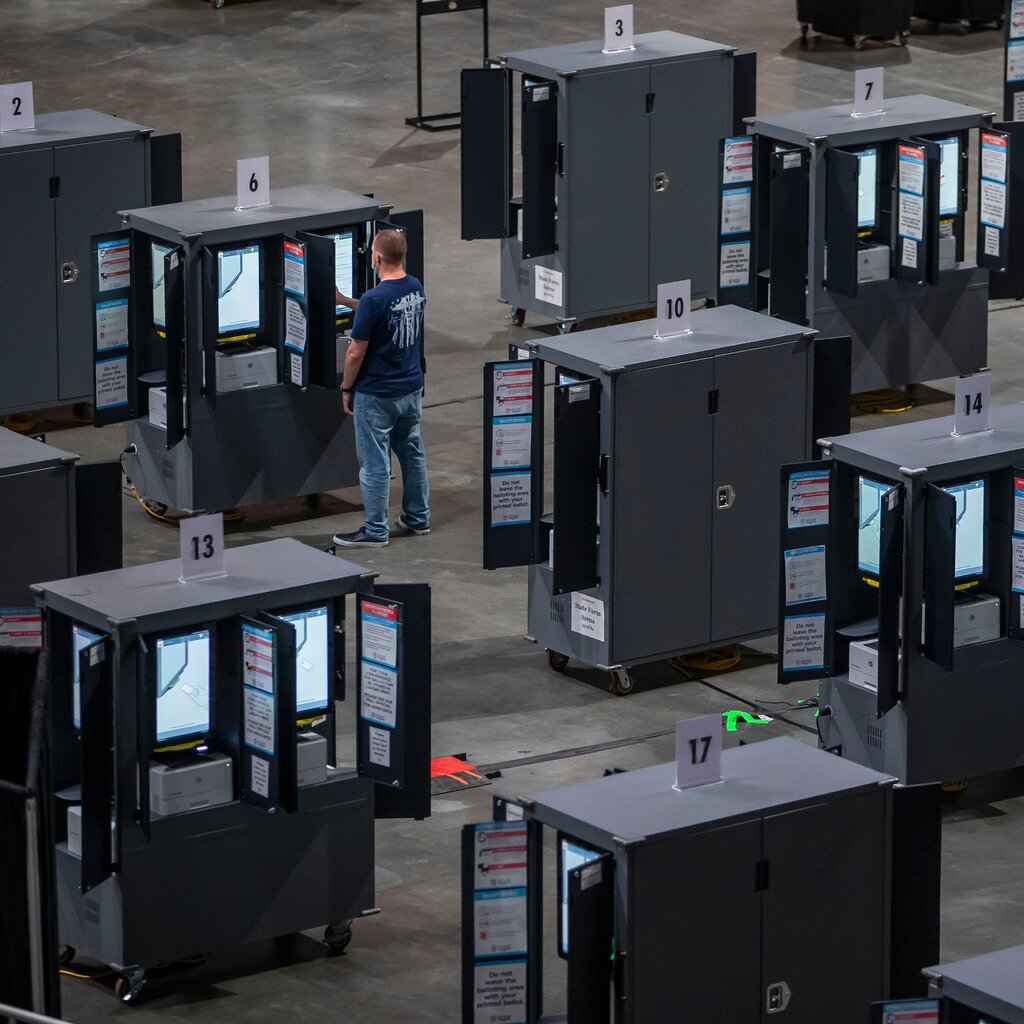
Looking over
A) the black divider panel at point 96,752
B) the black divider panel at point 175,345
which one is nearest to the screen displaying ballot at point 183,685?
the black divider panel at point 96,752

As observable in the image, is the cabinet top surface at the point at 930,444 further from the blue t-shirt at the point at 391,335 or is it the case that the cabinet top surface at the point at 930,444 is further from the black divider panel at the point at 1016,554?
the blue t-shirt at the point at 391,335

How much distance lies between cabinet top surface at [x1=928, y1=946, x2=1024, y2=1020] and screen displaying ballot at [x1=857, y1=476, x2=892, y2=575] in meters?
3.41

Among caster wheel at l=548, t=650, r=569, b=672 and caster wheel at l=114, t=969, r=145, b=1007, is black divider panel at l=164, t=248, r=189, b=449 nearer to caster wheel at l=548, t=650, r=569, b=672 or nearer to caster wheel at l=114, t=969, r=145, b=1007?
caster wheel at l=548, t=650, r=569, b=672

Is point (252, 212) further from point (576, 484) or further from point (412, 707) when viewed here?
point (412, 707)

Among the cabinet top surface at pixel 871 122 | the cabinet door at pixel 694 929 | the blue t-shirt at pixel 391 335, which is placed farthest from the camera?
the cabinet top surface at pixel 871 122

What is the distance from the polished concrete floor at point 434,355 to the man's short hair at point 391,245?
1731 millimetres

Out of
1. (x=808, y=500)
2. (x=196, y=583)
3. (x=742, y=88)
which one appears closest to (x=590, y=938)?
(x=196, y=583)

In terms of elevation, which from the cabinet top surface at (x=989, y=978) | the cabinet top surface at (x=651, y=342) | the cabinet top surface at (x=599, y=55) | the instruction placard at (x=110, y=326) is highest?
the cabinet top surface at (x=599, y=55)

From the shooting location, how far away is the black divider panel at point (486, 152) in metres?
18.1

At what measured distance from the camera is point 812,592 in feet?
38.0

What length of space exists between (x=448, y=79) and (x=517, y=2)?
3747 mm

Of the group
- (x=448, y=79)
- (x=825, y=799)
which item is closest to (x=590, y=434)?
(x=825, y=799)

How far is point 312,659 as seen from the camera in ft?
34.2

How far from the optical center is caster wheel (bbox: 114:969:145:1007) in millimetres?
10250
